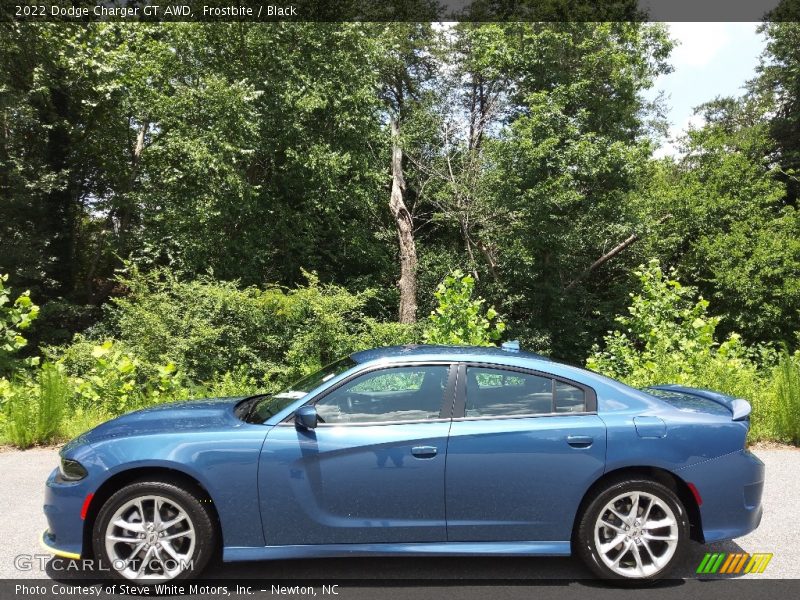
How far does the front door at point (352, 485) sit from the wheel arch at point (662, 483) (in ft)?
2.93

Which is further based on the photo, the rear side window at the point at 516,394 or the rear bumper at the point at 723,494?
the rear side window at the point at 516,394

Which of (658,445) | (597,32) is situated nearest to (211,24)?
(597,32)

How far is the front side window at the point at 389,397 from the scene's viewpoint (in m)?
4.11

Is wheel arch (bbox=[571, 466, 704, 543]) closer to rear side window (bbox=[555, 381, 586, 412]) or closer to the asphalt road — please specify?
the asphalt road

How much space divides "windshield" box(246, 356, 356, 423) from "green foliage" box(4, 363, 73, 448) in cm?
420

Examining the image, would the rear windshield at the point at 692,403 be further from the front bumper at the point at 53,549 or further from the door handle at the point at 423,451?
the front bumper at the point at 53,549

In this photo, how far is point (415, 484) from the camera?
390 cm

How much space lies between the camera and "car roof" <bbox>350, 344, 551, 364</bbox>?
434cm

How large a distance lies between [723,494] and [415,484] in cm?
191

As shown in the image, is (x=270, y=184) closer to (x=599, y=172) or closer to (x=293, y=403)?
(x=599, y=172)

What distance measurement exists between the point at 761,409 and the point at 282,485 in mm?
6416

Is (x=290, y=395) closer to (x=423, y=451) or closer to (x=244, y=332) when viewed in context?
(x=423, y=451)

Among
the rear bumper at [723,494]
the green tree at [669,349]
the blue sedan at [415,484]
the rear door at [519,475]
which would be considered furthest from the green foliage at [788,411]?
the rear door at [519,475]

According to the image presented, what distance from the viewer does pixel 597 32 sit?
2117 cm
